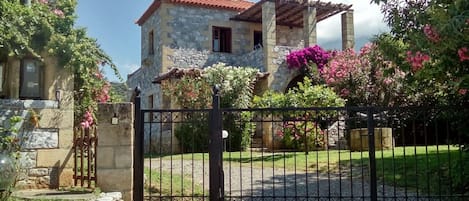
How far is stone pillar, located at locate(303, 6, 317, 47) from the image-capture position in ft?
61.7

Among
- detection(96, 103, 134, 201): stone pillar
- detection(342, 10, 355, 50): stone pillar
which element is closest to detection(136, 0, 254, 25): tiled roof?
detection(342, 10, 355, 50): stone pillar

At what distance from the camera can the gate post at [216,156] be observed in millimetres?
6008

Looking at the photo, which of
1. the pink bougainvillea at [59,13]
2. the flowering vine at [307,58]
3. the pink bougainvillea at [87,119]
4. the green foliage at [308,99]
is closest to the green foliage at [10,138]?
the pink bougainvillea at [87,119]

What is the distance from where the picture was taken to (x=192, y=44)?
1950 centimetres

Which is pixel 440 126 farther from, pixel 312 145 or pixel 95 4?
pixel 95 4

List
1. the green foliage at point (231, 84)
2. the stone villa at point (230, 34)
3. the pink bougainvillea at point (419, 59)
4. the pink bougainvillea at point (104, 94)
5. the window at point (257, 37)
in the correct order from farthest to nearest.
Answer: the window at point (257, 37) < the stone villa at point (230, 34) < the green foliage at point (231, 84) < the pink bougainvillea at point (104, 94) < the pink bougainvillea at point (419, 59)

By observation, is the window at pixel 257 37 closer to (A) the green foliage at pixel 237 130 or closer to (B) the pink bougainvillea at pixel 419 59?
(A) the green foliage at pixel 237 130

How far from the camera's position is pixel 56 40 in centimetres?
665

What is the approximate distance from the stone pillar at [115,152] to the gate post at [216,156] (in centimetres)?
109

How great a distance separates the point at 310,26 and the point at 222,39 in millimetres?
4065

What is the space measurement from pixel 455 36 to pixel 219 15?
16.2m

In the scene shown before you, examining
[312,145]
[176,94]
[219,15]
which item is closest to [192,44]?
[219,15]

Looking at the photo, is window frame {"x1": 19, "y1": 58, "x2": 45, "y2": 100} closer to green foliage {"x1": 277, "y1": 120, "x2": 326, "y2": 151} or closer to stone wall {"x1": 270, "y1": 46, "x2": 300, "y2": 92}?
green foliage {"x1": 277, "y1": 120, "x2": 326, "y2": 151}

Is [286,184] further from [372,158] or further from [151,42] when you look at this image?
[151,42]
